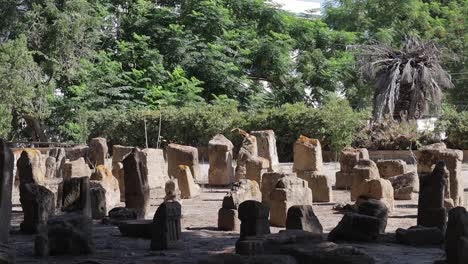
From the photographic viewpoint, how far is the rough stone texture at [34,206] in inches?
467

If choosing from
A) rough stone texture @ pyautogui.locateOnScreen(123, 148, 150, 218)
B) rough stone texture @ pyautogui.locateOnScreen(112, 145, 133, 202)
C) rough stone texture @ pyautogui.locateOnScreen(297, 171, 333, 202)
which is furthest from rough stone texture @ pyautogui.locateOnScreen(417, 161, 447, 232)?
rough stone texture @ pyautogui.locateOnScreen(112, 145, 133, 202)

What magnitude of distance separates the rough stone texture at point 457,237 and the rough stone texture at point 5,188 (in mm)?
5352

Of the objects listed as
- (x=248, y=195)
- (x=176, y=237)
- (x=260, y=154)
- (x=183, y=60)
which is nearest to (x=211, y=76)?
(x=183, y=60)

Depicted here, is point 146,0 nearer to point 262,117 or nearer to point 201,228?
point 262,117

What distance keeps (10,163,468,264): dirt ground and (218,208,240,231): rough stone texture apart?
153mm

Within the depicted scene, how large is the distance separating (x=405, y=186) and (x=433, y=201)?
16.1 feet

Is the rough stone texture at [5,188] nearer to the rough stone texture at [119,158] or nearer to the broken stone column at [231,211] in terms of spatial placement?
the broken stone column at [231,211]

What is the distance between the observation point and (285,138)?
101 feet

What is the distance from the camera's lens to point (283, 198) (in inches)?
517

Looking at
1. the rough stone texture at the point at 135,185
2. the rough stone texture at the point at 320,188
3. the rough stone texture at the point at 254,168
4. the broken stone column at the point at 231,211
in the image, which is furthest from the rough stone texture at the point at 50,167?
the broken stone column at the point at 231,211

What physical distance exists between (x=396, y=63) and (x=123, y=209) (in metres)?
22.8

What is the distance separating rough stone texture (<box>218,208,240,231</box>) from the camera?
12.6 m

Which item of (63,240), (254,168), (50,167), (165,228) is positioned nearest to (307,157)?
(254,168)

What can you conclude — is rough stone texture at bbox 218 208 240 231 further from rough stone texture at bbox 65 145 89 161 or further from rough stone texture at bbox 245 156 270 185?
rough stone texture at bbox 65 145 89 161
